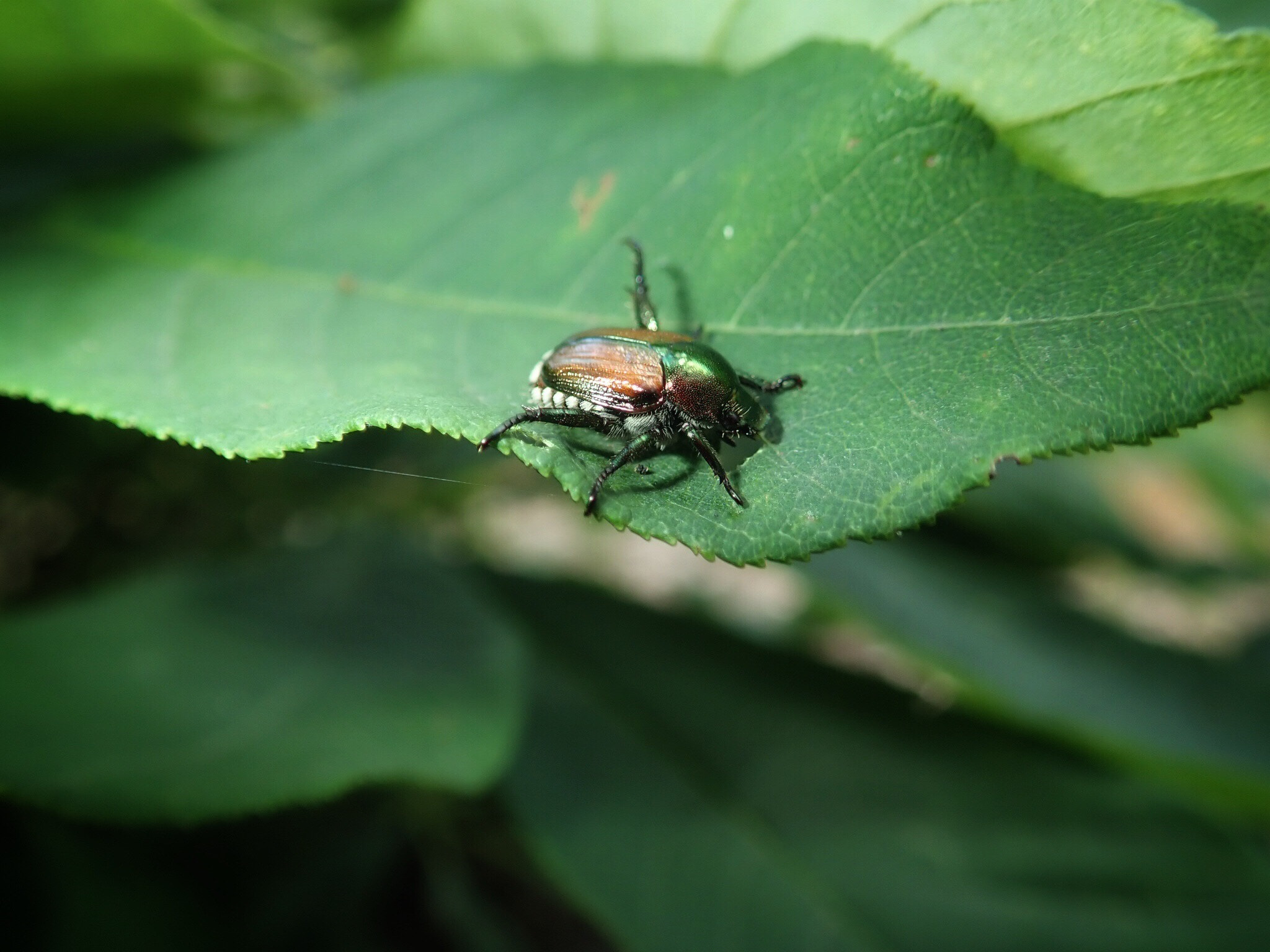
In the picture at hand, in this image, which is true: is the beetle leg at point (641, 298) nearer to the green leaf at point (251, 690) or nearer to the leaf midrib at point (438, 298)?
the leaf midrib at point (438, 298)

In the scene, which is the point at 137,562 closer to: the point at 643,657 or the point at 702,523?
the point at 643,657

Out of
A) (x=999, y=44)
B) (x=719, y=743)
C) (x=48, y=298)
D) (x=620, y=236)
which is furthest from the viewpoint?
(x=719, y=743)

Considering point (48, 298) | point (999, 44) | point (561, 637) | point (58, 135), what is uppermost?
point (999, 44)

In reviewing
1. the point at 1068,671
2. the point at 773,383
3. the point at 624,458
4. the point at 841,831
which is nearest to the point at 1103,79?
the point at 773,383

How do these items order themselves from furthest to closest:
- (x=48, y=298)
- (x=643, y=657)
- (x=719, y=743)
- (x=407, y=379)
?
(x=643, y=657) → (x=719, y=743) → (x=48, y=298) → (x=407, y=379)

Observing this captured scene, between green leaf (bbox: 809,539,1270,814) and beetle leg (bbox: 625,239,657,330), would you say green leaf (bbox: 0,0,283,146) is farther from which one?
green leaf (bbox: 809,539,1270,814)

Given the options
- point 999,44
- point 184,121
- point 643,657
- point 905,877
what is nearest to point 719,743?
point 643,657

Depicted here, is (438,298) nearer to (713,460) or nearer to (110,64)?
(713,460)
